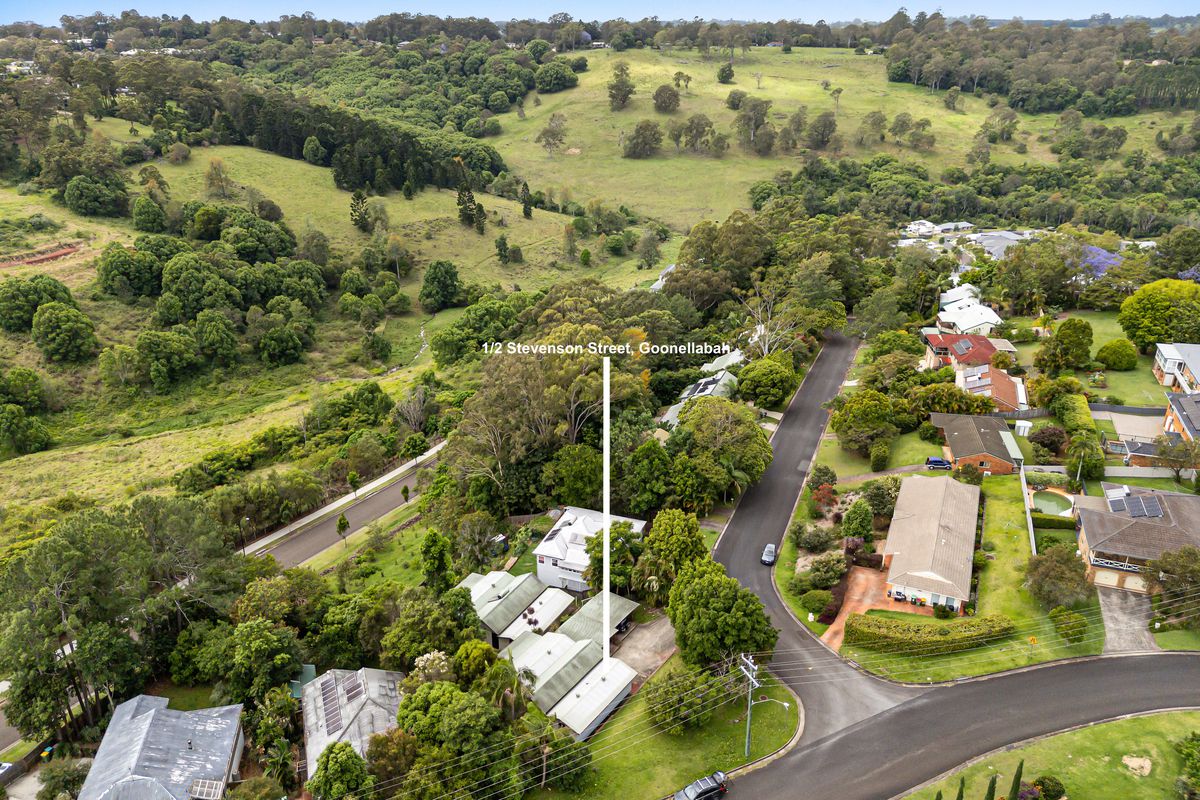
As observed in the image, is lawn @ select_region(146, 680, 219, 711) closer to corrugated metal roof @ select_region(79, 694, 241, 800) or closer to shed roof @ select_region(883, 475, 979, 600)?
corrugated metal roof @ select_region(79, 694, 241, 800)

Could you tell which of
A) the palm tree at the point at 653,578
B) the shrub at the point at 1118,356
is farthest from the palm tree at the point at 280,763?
the shrub at the point at 1118,356

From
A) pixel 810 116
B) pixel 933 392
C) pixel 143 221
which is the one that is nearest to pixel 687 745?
pixel 933 392

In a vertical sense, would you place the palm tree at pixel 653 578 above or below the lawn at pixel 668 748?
above

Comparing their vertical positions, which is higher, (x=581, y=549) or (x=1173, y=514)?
(x=1173, y=514)

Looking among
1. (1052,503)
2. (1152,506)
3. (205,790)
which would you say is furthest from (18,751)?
(1152,506)

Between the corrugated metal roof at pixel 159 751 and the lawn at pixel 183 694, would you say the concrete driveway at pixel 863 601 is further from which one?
the lawn at pixel 183 694

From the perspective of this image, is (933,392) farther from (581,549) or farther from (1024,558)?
(581,549)

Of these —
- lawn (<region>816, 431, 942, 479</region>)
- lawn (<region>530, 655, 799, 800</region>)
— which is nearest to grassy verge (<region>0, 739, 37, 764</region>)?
lawn (<region>530, 655, 799, 800</region>)
